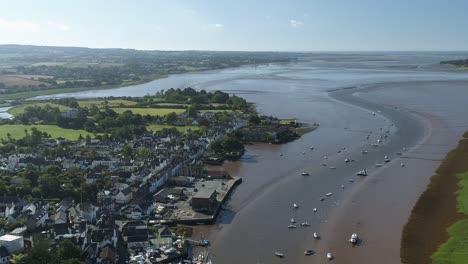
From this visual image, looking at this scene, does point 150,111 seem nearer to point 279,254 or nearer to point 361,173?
point 361,173

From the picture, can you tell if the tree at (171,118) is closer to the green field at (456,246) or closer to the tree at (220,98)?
the tree at (220,98)

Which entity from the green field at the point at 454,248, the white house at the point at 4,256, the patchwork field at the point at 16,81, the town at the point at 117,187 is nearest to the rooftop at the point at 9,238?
the town at the point at 117,187

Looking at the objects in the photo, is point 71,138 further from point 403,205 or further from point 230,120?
point 403,205

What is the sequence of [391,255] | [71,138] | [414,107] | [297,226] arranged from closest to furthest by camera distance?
[391,255]
[297,226]
[71,138]
[414,107]

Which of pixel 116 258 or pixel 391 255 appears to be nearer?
pixel 116 258

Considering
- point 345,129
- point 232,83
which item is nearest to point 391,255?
point 345,129

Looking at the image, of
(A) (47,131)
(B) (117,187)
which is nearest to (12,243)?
(B) (117,187)

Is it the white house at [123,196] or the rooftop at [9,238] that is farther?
the white house at [123,196]

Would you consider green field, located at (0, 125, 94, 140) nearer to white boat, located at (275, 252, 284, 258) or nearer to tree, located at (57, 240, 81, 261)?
tree, located at (57, 240, 81, 261)

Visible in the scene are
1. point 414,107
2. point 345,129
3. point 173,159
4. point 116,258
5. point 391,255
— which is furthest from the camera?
point 414,107
